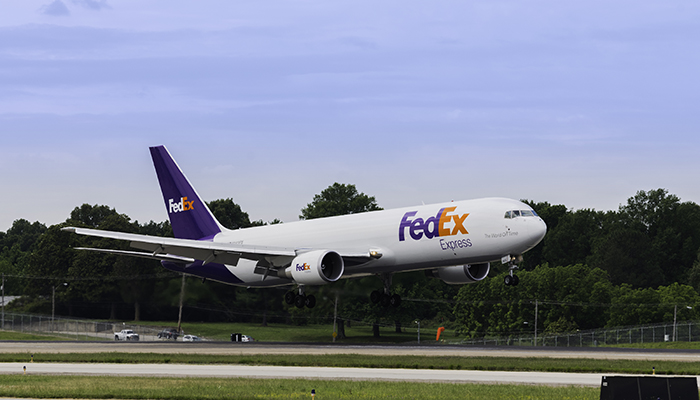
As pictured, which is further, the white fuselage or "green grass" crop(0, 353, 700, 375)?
the white fuselage

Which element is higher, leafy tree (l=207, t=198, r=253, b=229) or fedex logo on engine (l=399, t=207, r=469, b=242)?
leafy tree (l=207, t=198, r=253, b=229)

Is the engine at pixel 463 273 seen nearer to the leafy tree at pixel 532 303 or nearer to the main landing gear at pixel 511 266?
the main landing gear at pixel 511 266

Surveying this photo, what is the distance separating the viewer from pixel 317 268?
1818 inches

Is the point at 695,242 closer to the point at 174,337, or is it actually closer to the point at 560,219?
the point at 560,219

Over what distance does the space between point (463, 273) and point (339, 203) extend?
7420 cm

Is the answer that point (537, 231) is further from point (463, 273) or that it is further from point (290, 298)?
point (290, 298)

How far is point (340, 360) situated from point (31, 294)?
219ft

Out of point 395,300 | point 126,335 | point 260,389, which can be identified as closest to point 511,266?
point 395,300

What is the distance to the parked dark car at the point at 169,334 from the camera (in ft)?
244

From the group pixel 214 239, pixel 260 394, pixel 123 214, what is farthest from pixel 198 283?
pixel 123 214

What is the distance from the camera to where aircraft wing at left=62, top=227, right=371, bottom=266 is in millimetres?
48062

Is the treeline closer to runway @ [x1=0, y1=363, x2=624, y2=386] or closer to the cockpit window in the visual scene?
the cockpit window

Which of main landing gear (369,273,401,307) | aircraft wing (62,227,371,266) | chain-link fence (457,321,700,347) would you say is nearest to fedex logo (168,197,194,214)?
aircraft wing (62,227,371,266)

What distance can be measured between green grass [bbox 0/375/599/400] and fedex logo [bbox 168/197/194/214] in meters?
29.4
